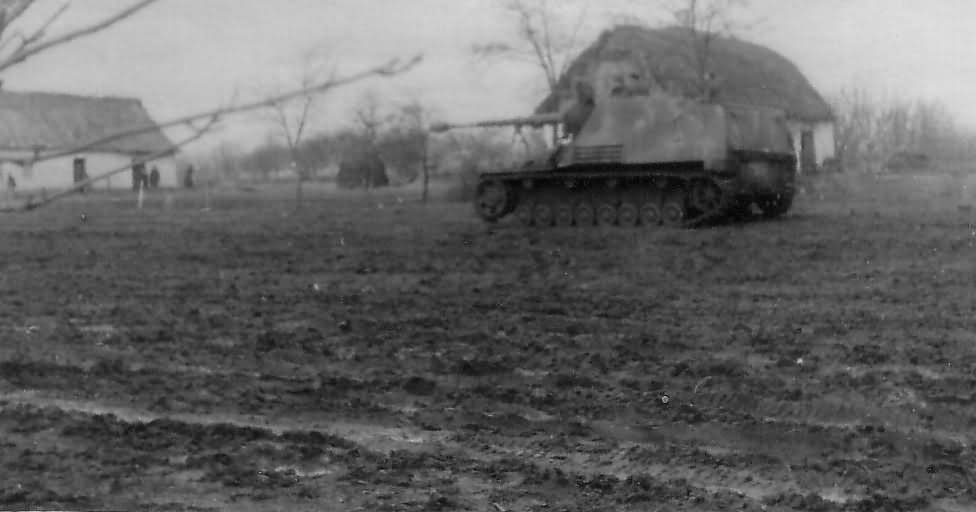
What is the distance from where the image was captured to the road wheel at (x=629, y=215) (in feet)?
69.6

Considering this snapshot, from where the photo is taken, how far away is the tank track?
20.6 metres

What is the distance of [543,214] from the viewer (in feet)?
72.9

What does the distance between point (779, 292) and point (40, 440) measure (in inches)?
302

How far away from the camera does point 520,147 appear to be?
27062 mm

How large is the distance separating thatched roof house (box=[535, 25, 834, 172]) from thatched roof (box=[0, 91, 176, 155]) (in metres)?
30.1

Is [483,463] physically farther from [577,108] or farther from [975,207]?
[975,207]

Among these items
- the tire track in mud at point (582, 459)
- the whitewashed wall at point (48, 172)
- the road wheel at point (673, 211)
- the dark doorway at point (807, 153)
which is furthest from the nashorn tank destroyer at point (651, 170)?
the whitewashed wall at point (48, 172)

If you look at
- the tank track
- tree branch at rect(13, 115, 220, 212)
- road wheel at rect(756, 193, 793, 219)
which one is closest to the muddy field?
tree branch at rect(13, 115, 220, 212)

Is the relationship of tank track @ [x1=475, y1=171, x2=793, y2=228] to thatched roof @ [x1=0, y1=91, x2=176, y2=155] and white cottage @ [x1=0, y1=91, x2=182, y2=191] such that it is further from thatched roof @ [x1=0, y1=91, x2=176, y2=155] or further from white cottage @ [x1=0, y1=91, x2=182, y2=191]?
white cottage @ [x1=0, y1=91, x2=182, y2=191]

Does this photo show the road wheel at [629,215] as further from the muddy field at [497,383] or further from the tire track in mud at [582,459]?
the tire track in mud at [582,459]

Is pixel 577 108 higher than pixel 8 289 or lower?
higher

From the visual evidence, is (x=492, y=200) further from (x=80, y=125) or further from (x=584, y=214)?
(x=80, y=125)

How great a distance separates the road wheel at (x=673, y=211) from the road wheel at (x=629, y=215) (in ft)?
1.58

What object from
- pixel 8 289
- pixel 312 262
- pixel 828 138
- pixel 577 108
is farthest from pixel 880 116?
pixel 8 289
